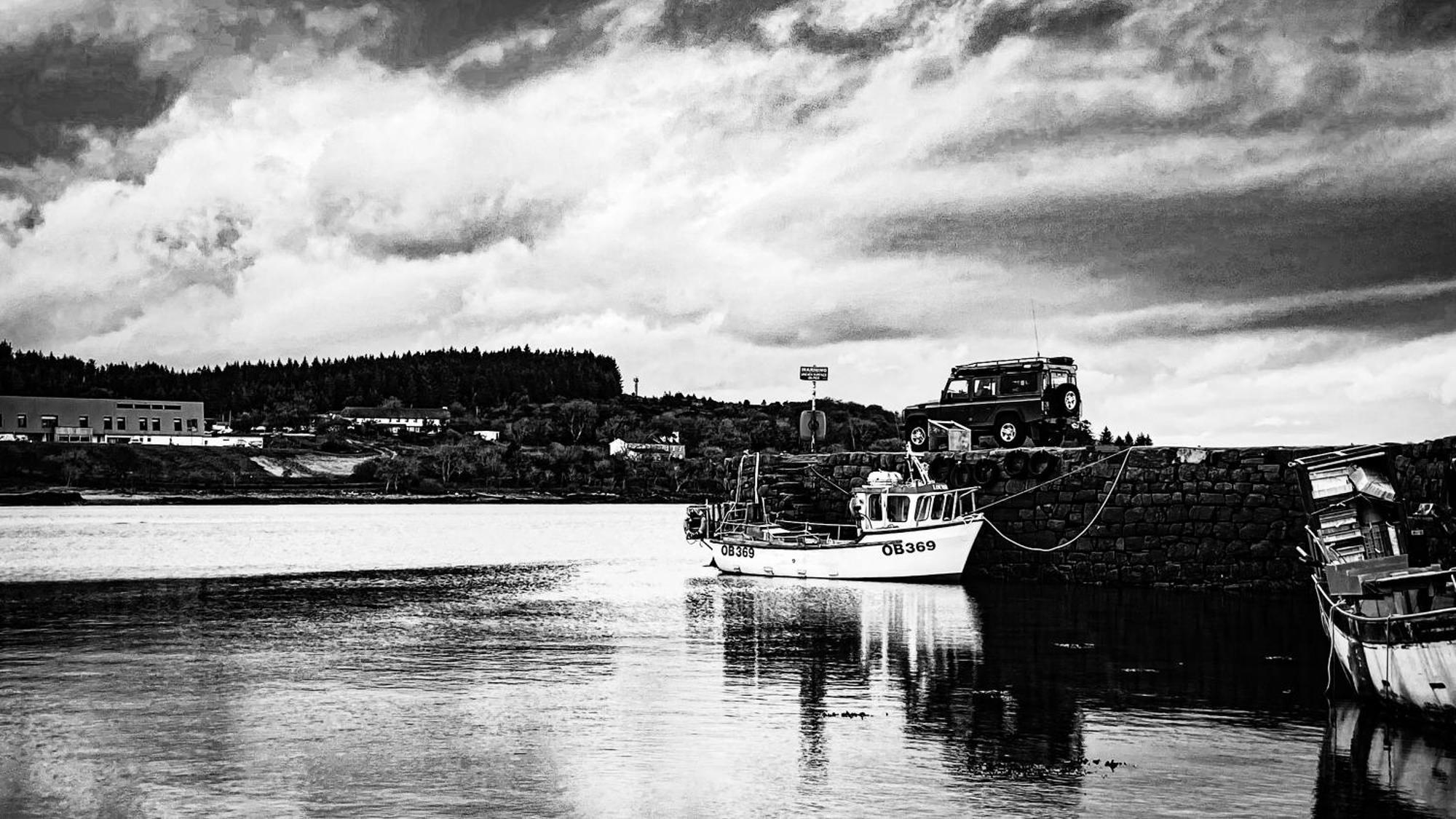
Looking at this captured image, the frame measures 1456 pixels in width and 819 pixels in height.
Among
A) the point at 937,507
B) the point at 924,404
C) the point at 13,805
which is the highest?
the point at 924,404

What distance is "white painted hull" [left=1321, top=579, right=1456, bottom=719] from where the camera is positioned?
14.4 metres

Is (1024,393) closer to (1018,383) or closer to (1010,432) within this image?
(1018,383)

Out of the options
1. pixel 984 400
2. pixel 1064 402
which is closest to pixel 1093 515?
pixel 1064 402

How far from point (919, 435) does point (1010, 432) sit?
2794 mm

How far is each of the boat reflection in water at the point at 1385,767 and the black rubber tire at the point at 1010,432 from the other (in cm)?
2129

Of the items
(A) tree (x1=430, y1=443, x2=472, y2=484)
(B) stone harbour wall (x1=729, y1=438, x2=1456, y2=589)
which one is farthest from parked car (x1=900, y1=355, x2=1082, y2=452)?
(A) tree (x1=430, y1=443, x2=472, y2=484)

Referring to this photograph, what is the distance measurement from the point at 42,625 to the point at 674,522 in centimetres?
8088

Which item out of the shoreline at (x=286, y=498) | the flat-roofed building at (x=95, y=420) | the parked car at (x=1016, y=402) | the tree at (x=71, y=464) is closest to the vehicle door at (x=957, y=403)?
the parked car at (x=1016, y=402)

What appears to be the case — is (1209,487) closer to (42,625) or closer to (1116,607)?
(1116,607)

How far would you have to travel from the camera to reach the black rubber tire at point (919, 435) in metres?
38.9

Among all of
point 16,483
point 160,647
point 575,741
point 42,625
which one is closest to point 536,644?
point 160,647

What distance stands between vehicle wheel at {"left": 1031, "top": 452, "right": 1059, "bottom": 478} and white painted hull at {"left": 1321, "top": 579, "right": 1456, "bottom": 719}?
16898mm

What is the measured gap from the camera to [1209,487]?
31328 mm

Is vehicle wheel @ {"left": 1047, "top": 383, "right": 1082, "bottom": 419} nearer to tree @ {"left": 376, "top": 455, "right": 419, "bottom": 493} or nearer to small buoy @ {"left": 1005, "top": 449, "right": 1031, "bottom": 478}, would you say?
small buoy @ {"left": 1005, "top": 449, "right": 1031, "bottom": 478}
